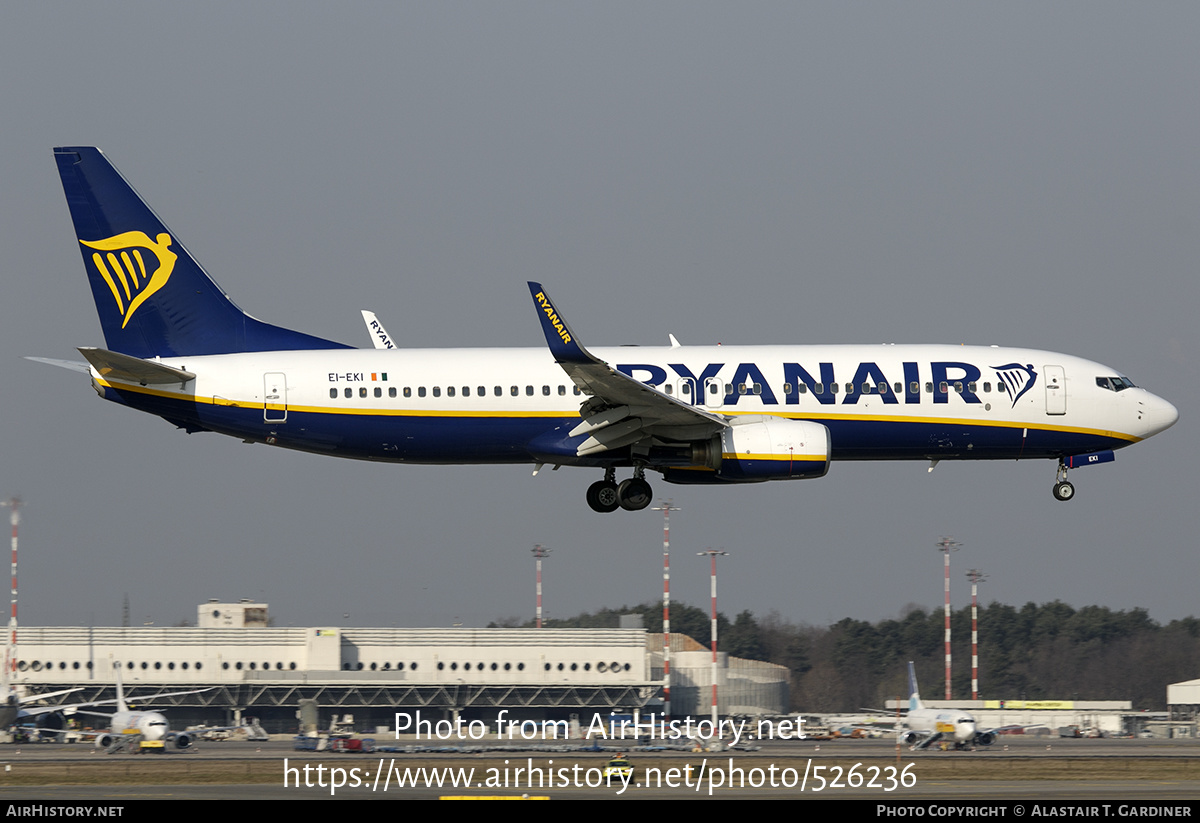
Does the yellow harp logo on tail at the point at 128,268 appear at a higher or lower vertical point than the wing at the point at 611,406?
higher

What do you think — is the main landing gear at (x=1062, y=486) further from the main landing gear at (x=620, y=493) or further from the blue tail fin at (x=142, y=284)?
the blue tail fin at (x=142, y=284)

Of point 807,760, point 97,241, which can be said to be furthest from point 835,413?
point 97,241

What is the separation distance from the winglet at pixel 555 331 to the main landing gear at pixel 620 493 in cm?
519

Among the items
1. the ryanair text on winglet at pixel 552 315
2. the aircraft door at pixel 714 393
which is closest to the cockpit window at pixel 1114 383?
the aircraft door at pixel 714 393

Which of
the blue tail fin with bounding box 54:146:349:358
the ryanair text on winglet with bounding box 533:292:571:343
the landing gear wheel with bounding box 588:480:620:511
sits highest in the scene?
the blue tail fin with bounding box 54:146:349:358

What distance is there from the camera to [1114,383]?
42.8 m

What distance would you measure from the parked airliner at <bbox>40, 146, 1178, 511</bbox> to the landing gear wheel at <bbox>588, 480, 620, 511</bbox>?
0.06m

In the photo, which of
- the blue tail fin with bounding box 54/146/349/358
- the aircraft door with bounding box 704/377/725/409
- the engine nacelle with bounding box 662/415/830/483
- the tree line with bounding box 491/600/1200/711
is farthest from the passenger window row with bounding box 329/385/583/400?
the tree line with bounding box 491/600/1200/711

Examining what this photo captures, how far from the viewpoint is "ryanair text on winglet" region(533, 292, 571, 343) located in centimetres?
3622

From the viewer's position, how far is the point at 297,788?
123ft

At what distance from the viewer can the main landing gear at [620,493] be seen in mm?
40219

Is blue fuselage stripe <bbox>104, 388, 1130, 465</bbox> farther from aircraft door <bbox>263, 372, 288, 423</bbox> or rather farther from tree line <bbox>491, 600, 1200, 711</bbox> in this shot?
tree line <bbox>491, 600, 1200, 711</bbox>

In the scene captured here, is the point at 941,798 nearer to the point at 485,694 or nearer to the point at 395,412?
the point at 395,412
